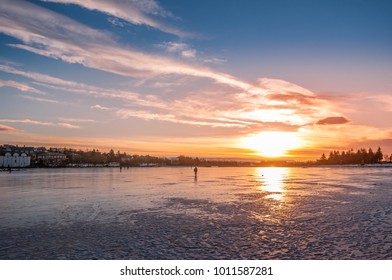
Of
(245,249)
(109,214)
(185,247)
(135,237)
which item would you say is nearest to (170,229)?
(135,237)

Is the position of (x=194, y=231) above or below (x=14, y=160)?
above

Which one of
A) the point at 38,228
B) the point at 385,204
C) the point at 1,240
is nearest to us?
the point at 1,240

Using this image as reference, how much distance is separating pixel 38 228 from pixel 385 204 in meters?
23.2

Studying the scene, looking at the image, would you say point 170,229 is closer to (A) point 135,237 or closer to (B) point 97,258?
(A) point 135,237

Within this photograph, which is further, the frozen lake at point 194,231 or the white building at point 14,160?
the white building at point 14,160

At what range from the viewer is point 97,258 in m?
10.5

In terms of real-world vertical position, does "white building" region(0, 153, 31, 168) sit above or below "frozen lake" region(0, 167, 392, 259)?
below

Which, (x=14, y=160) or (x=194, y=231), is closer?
(x=194, y=231)

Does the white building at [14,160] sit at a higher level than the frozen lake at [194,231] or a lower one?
lower

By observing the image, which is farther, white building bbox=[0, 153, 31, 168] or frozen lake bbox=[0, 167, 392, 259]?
white building bbox=[0, 153, 31, 168]
